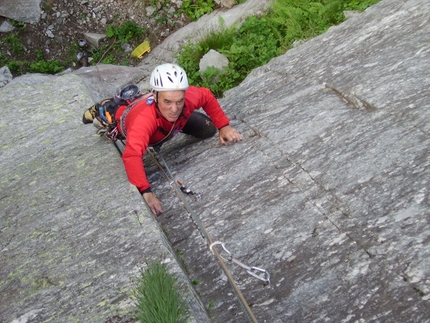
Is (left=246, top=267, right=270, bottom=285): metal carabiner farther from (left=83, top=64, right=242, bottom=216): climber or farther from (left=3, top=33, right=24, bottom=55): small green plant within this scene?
(left=3, top=33, right=24, bottom=55): small green plant

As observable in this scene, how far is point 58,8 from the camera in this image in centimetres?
1313

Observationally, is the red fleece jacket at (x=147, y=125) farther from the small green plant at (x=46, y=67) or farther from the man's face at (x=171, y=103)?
the small green plant at (x=46, y=67)

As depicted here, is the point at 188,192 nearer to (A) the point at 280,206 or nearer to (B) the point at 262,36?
(A) the point at 280,206

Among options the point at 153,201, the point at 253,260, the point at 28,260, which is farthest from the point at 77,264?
the point at 253,260

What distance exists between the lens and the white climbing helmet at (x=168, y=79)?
14.3 feet

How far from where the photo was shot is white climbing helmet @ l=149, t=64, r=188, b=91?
172 inches

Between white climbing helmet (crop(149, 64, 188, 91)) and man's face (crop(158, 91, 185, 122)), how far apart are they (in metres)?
0.06

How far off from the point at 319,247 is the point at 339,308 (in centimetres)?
56

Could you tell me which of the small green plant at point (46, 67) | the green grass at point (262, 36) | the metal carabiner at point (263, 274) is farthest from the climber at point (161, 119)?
the small green plant at point (46, 67)

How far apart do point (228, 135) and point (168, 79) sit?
1029mm

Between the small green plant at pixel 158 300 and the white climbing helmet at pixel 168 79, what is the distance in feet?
6.78

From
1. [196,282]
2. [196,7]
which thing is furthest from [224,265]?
[196,7]

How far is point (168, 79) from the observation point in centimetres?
437

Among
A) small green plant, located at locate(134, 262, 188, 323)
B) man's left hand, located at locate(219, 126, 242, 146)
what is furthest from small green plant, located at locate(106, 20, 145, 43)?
small green plant, located at locate(134, 262, 188, 323)
